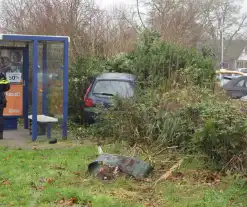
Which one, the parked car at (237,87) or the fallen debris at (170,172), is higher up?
the parked car at (237,87)

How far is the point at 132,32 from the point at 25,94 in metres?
10.7

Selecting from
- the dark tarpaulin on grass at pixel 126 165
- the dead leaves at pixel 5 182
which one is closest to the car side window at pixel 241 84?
the dark tarpaulin on grass at pixel 126 165

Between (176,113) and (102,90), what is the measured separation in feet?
11.6

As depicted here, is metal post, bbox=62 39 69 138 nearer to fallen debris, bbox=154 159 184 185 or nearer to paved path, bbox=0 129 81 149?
paved path, bbox=0 129 81 149

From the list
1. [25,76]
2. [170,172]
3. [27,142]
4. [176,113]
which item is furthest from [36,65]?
[170,172]

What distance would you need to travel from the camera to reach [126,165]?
24.2 feet

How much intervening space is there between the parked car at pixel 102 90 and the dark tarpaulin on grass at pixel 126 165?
421 cm

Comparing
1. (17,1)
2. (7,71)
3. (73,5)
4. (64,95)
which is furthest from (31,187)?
(17,1)

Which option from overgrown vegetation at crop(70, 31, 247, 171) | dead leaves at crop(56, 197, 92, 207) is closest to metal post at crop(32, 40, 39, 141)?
overgrown vegetation at crop(70, 31, 247, 171)

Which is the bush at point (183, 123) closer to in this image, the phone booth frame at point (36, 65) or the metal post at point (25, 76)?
the phone booth frame at point (36, 65)

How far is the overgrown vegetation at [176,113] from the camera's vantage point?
7.62 m

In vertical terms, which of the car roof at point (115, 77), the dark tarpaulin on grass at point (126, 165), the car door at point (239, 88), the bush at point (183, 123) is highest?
the car roof at point (115, 77)

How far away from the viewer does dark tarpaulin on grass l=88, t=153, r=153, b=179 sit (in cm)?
732

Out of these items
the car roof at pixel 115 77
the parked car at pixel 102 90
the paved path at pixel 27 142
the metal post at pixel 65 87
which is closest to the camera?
the paved path at pixel 27 142
